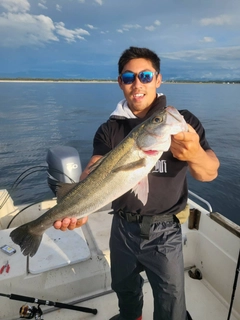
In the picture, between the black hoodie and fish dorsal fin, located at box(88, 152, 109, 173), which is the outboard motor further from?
the black hoodie

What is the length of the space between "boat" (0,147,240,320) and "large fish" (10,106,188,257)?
911 mm

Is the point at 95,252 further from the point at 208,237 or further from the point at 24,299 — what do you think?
the point at 208,237

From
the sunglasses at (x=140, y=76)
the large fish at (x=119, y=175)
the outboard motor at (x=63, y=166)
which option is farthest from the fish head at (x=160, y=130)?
the outboard motor at (x=63, y=166)

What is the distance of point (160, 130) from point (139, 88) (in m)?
0.81

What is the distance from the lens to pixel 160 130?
2.56 metres

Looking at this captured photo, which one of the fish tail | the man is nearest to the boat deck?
the man

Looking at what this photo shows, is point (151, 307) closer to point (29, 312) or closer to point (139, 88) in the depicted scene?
point (29, 312)

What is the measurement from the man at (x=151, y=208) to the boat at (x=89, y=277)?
87cm

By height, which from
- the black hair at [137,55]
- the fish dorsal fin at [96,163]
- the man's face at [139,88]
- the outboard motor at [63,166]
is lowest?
the outboard motor at [63,166]

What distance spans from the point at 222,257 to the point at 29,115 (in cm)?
3064

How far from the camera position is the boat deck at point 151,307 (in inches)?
154

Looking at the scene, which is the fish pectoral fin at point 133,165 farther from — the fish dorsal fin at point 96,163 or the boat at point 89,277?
the boat at point 89,277

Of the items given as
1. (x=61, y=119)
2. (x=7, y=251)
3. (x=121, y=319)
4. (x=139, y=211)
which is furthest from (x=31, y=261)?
(x=61, y=119)

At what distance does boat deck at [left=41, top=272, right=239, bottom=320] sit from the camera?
12.8 feet
